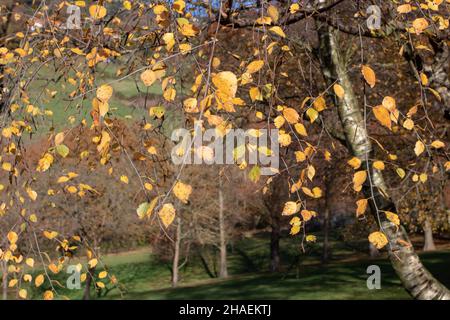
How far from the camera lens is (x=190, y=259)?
2906 cm

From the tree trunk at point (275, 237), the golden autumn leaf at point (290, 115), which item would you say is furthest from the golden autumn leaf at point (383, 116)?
the tree trunk at point (275, 237)

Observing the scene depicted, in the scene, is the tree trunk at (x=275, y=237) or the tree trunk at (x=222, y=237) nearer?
the tree trunk at (x=275, y=237)

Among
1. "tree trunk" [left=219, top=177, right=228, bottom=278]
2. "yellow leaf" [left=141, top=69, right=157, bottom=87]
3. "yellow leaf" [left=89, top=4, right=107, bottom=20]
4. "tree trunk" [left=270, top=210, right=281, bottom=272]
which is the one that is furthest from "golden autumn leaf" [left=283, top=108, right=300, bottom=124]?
"tree trunk" [left=219, top=177, right=228, bottom=278]

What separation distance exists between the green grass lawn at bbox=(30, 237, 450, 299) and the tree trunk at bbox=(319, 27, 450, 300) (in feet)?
9.31

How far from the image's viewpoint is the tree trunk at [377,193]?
557 centimetres

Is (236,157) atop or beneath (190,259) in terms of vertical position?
atop

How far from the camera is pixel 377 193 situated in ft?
19.3

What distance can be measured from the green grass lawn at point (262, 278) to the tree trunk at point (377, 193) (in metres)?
2.84

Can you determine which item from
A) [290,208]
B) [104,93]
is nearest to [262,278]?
[290,208]

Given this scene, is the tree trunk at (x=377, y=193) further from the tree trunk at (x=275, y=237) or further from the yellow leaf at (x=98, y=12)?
the tree trunk at (x=275, y=237)
